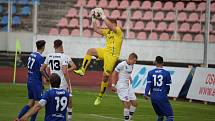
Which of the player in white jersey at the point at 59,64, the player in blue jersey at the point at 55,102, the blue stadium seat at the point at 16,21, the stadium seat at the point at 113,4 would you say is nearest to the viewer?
the player in blue jersey at the point at 55,102

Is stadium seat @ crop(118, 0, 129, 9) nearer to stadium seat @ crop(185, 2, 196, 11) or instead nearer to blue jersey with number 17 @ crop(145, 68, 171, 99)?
stadium seat @ crop(185, 2, 196, 11)

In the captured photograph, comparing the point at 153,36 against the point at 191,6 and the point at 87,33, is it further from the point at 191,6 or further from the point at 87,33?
the point at 87,33

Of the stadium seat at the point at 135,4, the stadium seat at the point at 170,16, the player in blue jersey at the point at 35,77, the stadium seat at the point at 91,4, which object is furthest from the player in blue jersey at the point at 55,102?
the stadium seat at the point at 91,4

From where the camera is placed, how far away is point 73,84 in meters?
38.3

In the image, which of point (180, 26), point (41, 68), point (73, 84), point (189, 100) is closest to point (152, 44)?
point (180, 26)

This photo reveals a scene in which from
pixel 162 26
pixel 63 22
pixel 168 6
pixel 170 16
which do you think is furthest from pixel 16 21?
pixel 170 16

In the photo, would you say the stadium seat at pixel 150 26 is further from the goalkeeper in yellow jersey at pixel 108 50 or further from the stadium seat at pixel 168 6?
the goalkeeper in yellow jersey at pixel 108 50

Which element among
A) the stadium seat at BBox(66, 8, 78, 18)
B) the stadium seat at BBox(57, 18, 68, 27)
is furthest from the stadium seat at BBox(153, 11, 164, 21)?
the stadium seat at BBox(57, 18, 68, 27)

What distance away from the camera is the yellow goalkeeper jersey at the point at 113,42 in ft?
68.8

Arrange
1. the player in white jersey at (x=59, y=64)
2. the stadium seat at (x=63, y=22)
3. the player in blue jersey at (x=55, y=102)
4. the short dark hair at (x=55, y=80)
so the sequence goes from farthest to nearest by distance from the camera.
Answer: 1. the stadium seat at (x=63, y=22)
2. the player in white jersey at (x=59, y=64)
3. the player in blue jersey at (x=55, y=102)
4. the short dark hair at (x=55, y=80)

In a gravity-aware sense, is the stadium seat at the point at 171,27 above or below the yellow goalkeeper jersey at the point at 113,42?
above

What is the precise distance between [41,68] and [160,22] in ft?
68.6

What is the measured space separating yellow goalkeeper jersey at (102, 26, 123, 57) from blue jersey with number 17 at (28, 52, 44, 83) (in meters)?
2.19

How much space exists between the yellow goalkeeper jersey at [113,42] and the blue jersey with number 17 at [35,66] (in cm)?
219
